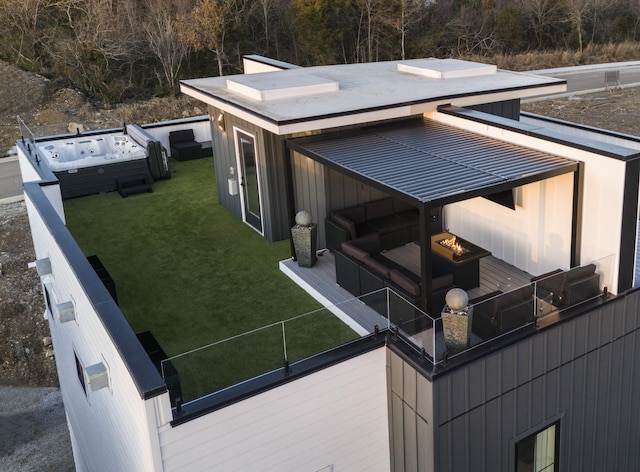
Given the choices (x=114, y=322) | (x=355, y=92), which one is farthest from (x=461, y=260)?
(x=114, y=322)

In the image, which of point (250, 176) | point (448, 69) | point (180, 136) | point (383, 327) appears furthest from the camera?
point (180, 136)

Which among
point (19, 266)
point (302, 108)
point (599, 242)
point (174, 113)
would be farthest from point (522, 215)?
point (174, 113)

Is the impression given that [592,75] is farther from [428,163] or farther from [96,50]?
[428,163]

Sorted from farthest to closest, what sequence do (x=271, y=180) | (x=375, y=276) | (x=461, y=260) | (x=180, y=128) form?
(x=180, y=128) → (x=271, y=180) → (x=461, y=260) → (x=375, y=276)

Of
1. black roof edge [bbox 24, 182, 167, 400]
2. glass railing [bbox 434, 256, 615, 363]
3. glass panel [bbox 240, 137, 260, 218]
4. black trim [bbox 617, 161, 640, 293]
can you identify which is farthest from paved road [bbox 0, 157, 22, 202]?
black trim [bbox 617, 161, 640, 293]

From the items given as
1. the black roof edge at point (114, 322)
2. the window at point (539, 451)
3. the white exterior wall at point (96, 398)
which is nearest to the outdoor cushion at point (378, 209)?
the window at point (539, 451)

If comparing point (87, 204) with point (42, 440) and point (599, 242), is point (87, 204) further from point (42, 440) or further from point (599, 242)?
point (599, 242)
